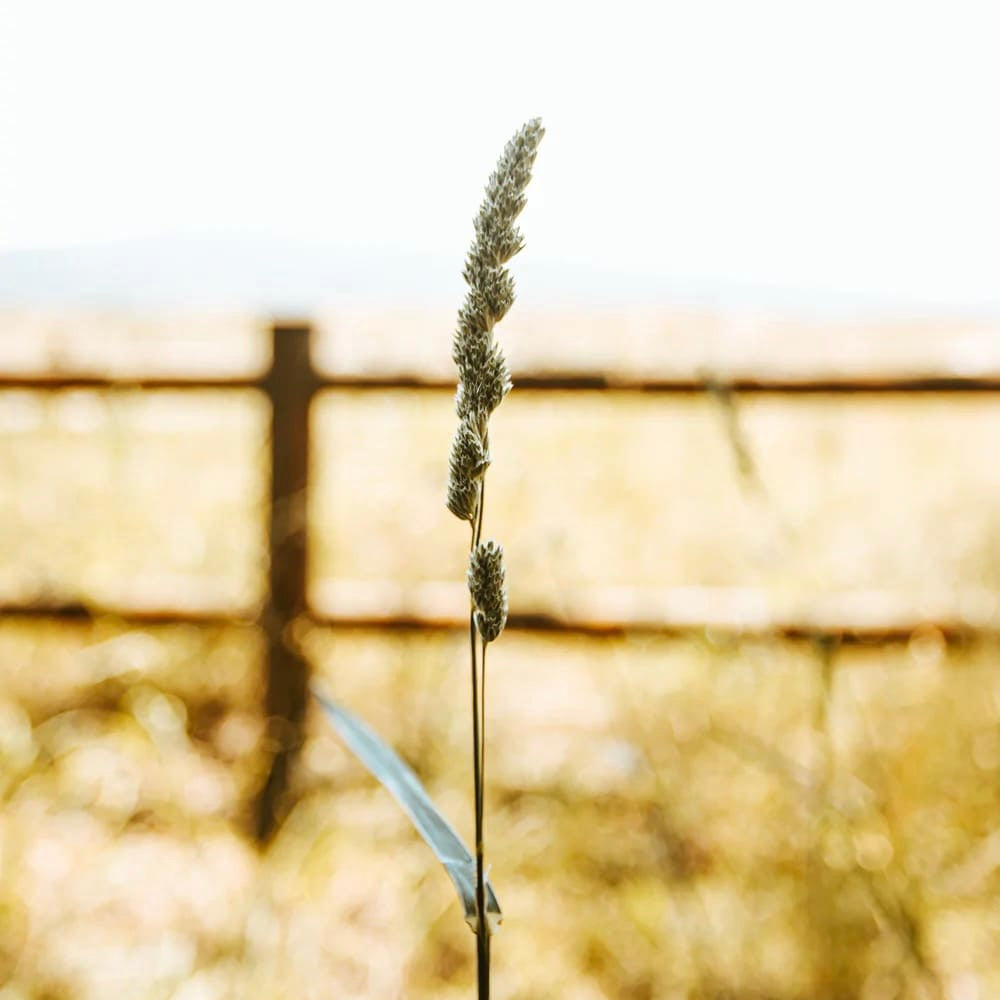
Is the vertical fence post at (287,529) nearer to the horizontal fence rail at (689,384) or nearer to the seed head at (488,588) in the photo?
the horizontal fence rail at (689,384)

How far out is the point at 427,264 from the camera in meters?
1.55

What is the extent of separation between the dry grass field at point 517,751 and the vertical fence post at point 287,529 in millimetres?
45

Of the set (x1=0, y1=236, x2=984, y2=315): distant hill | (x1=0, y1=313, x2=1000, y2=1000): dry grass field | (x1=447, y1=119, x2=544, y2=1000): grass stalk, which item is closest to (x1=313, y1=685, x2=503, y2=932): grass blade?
(x1=447, y1=119, x2=544, y2=1000): grass stalk

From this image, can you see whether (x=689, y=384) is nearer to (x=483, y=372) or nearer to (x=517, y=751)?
(x=517, y=751)

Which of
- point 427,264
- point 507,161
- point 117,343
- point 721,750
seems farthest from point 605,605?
point 117,343

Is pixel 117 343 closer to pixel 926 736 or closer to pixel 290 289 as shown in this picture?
pixel 290 289

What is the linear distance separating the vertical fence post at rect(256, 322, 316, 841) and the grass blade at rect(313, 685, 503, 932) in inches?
65.1

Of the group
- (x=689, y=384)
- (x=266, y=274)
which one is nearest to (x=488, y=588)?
(x=266, y=274)

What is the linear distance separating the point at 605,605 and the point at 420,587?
430 mm

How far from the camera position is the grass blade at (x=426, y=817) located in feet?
1.38

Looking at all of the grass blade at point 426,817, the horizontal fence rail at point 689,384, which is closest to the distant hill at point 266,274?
the horizontal fence rail at point 689,384

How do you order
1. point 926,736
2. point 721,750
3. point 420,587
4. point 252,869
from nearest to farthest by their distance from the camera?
point 926,736, point 252,869, point 721,750, point 420,587

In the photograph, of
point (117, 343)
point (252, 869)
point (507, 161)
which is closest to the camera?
point (507, 161)

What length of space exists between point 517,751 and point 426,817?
207cm
